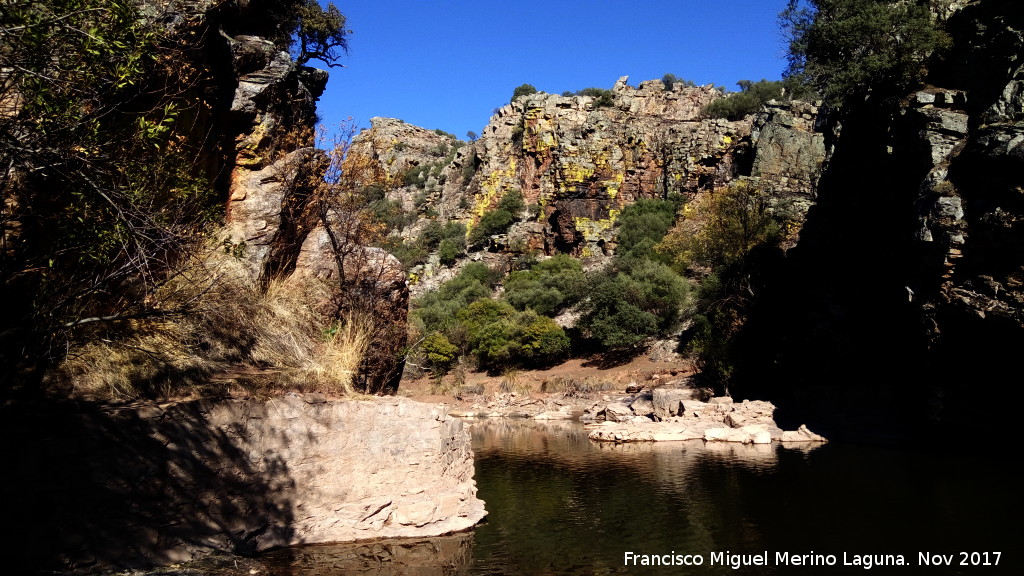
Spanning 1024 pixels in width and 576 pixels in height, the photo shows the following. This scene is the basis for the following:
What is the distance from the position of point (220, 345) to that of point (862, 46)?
2575 cm

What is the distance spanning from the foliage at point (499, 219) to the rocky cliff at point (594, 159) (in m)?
1.16

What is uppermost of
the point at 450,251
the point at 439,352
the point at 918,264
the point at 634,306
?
the point at 450,251

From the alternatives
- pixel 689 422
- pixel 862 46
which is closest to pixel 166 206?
pixel 689 422

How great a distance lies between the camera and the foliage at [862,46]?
22.0 meters

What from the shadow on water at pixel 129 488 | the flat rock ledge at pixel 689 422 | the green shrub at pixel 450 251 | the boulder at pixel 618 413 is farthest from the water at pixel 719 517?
the green shrub at pixel 450 251

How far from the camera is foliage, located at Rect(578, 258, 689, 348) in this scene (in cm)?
3759

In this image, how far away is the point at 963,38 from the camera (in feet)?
69.0

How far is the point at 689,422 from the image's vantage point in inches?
877

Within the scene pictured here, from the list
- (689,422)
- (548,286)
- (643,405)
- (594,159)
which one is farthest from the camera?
(594,159)

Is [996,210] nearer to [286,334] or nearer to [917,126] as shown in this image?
[917,126]

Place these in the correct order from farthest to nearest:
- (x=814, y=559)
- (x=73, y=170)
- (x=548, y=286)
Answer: (x=548, y=286) → (x=814, y=559) → (x=73, y=170)

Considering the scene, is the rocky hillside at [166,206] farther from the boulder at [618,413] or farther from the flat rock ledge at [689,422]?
the boulder at [618,413]

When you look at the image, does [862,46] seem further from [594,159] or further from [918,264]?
[594,159]

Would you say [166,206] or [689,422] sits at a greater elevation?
[166,206]
